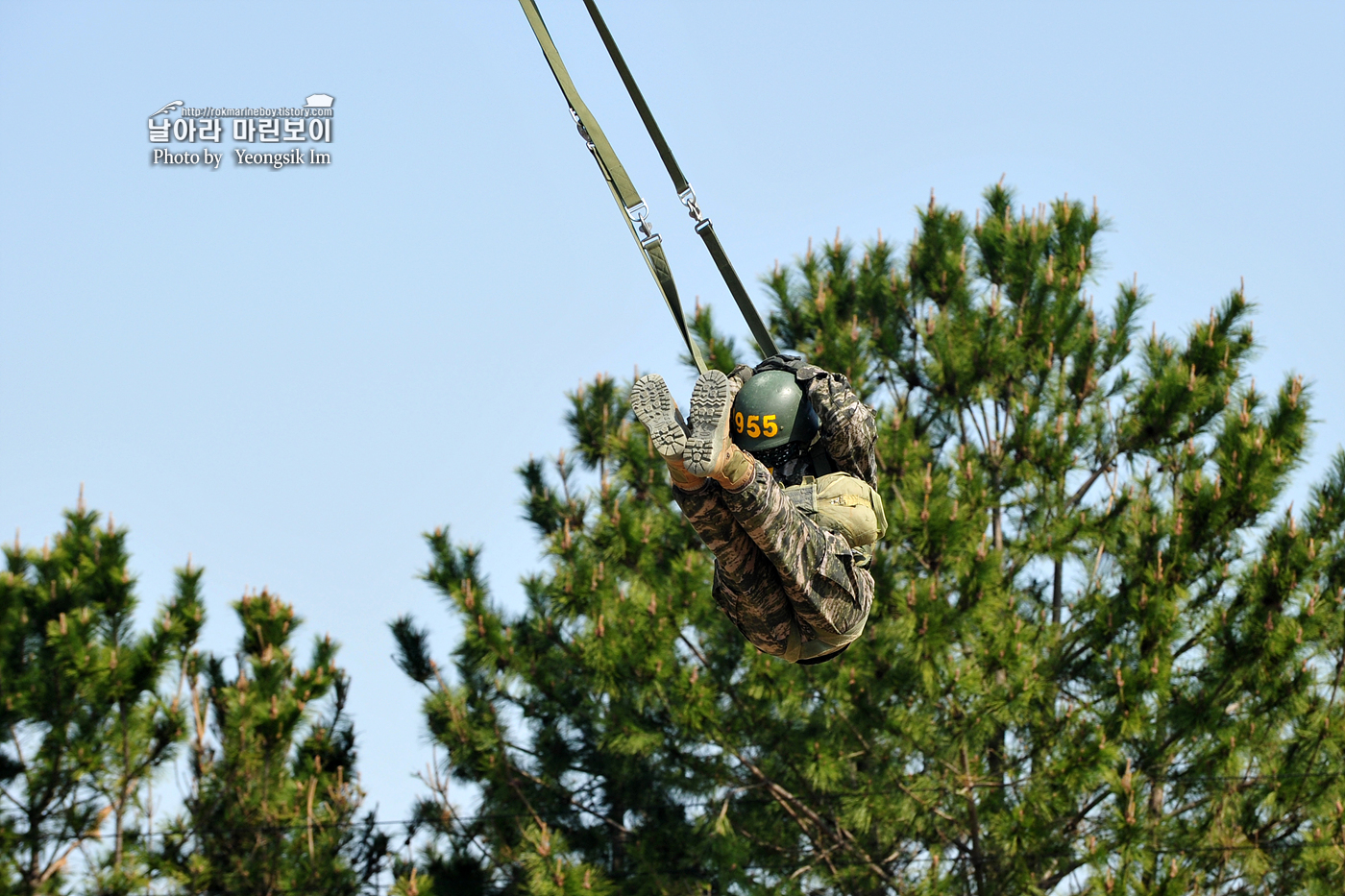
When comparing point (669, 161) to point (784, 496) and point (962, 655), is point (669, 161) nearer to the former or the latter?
point (784, 496)

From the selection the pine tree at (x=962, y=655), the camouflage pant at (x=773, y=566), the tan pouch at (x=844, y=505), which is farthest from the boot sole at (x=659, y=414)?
the pine tree at (x=962, y=655)

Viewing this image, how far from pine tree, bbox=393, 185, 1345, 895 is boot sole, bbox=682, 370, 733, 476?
5.79 m

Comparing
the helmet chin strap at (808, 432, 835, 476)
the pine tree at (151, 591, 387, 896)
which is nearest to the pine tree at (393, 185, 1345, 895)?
the pine tree at (151, 591, 387, 896)

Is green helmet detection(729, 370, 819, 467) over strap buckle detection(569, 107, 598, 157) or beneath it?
beneath

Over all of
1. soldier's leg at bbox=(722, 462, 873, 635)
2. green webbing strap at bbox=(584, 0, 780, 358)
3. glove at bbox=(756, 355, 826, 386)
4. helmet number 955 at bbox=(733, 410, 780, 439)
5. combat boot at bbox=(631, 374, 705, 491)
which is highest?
green webbing strap at bbox=(584, 0, 780, 358)

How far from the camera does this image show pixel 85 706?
1151 cm

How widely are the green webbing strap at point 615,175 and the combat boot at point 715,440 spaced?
0.89ft

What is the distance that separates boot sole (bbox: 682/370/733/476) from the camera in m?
4.34

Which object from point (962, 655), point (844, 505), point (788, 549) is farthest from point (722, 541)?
point (962, 655)

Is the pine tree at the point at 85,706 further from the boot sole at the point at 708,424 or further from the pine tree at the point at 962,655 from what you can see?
the boot sole at the point at 708,424

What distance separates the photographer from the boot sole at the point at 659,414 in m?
4.37

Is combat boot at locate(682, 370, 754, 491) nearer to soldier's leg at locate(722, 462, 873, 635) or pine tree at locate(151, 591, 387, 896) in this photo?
soldier's leg at locate(722, 462, 873, 635)

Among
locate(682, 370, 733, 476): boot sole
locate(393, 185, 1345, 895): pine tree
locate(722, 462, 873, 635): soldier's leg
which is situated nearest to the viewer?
locate(682, 370, 733, 476): boot sole

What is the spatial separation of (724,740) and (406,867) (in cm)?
296
